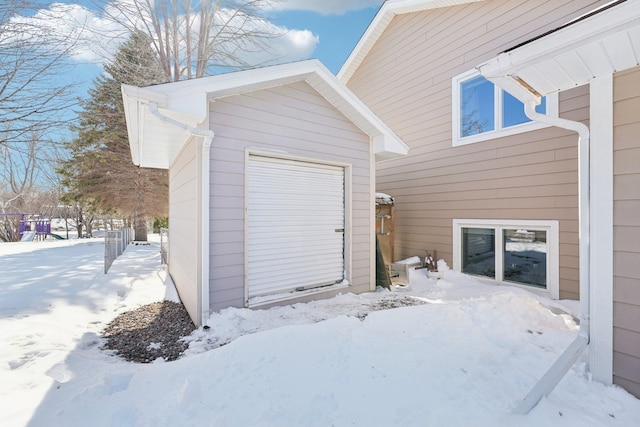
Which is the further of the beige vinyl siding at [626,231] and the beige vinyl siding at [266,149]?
the beige vinyl siding at [266,149]

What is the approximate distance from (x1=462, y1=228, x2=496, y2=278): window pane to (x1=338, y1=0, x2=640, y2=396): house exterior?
0.02m

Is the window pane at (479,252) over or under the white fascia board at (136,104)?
under

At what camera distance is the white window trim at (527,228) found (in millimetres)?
4691

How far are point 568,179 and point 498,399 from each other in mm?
3959

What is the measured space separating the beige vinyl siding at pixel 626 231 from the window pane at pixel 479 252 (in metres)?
3.47

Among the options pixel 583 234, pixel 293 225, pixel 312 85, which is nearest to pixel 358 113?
pixel 312 85

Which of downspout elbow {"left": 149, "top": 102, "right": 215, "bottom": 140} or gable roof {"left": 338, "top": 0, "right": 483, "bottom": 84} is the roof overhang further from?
gable roof {"left": 338, "top": 0, "right": 483, "bottom": 84}

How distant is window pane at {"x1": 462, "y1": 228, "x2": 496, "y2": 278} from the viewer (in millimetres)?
5617

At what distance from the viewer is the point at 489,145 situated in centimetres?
563

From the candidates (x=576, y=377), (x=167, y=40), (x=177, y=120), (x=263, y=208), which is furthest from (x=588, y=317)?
(x=167, y=40)

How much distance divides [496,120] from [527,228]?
6.71 ft

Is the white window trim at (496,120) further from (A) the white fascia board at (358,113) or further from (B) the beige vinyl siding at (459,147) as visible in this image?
(A) the white fascia board at (358,113)

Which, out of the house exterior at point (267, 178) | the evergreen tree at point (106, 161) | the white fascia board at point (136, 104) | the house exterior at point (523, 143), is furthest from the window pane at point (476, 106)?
the evergreen tree at point (106, 161)

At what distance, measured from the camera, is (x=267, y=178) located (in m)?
4.52
